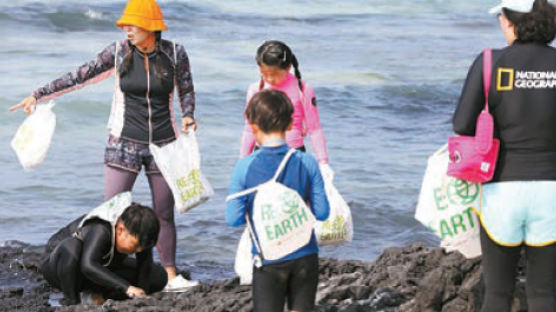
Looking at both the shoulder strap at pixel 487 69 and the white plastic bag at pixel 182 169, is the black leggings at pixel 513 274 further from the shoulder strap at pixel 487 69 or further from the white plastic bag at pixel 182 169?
the white plastic bag at pixel 182 169

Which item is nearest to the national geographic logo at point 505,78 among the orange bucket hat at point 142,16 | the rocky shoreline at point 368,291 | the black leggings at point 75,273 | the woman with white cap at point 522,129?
the woman with white cap at point 522,129

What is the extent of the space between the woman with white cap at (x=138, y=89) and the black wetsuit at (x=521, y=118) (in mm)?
2387

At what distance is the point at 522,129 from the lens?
4.45 meters

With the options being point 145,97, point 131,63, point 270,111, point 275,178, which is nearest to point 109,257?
point 145,97

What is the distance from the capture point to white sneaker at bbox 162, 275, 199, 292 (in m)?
6.66

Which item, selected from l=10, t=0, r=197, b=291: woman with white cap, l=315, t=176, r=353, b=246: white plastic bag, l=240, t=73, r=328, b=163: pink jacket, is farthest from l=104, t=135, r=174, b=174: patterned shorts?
l=315, t=176, r=353, b=246: white plastic bag

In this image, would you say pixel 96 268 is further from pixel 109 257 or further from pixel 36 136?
pixel 36 136

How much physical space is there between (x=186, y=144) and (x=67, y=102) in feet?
33.4

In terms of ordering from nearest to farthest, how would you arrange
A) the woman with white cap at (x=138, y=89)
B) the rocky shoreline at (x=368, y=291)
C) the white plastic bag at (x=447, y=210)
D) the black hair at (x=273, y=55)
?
1. the white plastic bag at (x=447, y=210)
2. the rocky shoreline at (x=368, y=291)
3. the black hair at (x=273, y=55)
4. the woman with white cap at (x=138, y=89)

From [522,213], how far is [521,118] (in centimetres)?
38

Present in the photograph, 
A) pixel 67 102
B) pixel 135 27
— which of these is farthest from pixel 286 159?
pixel 67 102

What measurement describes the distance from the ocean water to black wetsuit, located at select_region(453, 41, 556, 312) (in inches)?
141

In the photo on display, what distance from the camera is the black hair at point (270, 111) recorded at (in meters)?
4.39

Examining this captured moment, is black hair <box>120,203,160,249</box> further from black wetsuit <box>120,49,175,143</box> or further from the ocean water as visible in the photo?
Result: the ocean water
